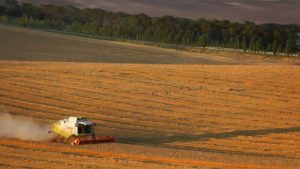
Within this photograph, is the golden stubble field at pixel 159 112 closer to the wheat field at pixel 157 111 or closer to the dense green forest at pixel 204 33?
the wheat field at pixel 157 111

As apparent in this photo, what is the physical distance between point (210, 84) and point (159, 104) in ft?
39.0

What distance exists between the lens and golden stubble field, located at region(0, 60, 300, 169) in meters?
22.4

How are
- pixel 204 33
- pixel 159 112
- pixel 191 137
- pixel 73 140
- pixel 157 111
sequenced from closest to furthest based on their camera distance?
1. pixel 73 140
2. pixel 191 137
3. pixel 159 112
4. pixel 157 111
5. pixel 204 33

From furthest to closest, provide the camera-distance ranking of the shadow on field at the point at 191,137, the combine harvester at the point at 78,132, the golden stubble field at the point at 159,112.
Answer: the shadow on field at the point at 191,137, the combine harvester at the point at 78,132, the golden stubble field at the point at 159,112

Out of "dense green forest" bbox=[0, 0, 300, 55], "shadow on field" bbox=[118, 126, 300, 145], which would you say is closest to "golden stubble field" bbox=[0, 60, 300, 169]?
"shadow on field" bbox=[118, 126, 300, 145]

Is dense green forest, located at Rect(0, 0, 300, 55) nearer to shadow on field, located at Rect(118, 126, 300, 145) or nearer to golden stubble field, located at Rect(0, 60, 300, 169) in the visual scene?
golden stubble field, located at Rect(0, 60, 300, 169)

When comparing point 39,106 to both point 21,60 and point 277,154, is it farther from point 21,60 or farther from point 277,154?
point 21,60

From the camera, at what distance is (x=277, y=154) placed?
2620 cm

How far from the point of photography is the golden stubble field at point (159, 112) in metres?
22.4

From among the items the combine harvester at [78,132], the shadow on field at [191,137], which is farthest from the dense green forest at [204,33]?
the combine harvester at [78,132]

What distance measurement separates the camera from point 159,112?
1437 inches

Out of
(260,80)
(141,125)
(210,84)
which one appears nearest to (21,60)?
(210,84)

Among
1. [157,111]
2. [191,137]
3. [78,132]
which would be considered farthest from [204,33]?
[78,132]

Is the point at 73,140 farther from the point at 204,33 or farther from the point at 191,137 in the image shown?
the point at 204,33
